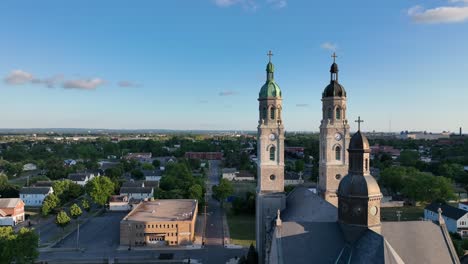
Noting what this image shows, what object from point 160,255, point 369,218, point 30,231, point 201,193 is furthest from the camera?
point 201,193

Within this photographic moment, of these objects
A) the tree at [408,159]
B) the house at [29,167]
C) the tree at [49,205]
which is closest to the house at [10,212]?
the tree at [49,205]

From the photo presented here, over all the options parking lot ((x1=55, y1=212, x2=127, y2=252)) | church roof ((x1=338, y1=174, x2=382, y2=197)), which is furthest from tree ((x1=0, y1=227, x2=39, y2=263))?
church roof ((x1=338, y1=174, x2=382, y2=197))

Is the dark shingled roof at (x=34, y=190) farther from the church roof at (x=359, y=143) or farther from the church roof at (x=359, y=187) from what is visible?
the church roof at (x=359, y=143)

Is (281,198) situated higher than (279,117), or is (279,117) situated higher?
(279,117)

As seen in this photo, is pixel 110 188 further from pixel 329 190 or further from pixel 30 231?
pixel 329 190

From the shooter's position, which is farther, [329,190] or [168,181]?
[168,181]

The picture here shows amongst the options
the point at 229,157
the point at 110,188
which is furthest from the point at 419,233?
the point at 229,157

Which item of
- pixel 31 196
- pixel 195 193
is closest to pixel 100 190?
pixel 31 196

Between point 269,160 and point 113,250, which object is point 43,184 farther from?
point 269,160
